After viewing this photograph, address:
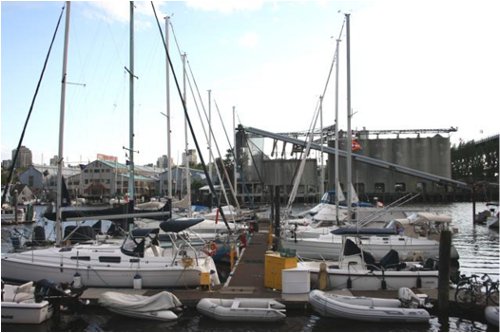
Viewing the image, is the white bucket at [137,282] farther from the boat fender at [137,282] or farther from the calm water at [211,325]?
the calm water at [211,325]

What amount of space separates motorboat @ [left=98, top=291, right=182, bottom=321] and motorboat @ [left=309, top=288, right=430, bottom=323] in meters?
4.53

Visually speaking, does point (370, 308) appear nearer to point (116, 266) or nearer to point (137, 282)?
point (137, 282)

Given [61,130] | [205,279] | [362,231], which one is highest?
[61,130]

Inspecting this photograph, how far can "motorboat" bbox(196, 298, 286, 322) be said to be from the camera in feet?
46.4

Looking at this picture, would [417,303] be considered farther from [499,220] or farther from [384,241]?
[499,220]

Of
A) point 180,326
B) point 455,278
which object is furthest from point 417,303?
point 180,326

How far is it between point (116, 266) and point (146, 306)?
11.5ft

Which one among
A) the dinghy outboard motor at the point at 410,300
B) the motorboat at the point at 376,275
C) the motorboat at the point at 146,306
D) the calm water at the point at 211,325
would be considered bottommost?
the calm water at the point at 211,325

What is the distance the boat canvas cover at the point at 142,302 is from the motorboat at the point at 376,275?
5019mm

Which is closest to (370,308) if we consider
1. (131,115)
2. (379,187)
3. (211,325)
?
(211,325)

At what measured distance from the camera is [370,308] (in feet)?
46.7

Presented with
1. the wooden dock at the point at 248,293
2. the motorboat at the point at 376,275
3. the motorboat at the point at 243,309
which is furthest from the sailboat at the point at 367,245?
the motorboat at the point at 243,309

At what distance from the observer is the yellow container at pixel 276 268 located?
54.8 ft

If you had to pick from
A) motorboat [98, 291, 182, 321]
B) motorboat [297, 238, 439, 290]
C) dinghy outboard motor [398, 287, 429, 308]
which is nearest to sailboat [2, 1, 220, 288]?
motorboat [98, 291, 182, 321]
